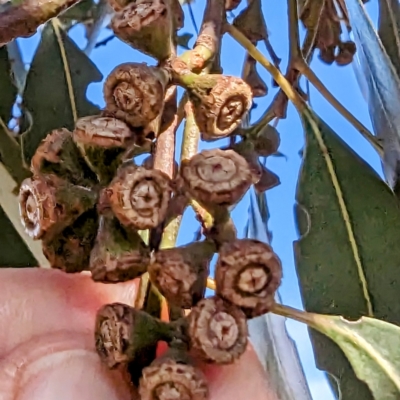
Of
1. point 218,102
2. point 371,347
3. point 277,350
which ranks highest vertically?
point 218,102

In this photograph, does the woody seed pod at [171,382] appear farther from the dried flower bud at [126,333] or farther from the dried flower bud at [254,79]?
the dried flower bud at [254,79]

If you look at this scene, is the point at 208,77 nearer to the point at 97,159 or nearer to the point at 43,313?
the point at 97,159

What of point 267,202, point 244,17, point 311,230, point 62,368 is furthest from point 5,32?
point 267,202

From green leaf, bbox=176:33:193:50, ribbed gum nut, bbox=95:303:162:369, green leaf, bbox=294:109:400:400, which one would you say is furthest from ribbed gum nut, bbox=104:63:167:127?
green leaf, bbox=176:33:193:50

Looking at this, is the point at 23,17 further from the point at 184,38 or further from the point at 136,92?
the point at 184,38

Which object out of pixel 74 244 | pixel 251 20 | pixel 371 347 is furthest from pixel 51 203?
pixel 251 20

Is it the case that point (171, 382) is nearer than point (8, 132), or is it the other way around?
point (171, 382)

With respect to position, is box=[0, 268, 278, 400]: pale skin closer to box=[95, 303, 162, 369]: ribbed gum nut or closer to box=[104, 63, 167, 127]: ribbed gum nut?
box=[95, 303, 162, 369]: ribbed gum nut

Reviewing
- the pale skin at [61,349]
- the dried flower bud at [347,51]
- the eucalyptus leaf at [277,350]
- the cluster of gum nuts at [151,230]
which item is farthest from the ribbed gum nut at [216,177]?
the dried flower bud at [347,51]
